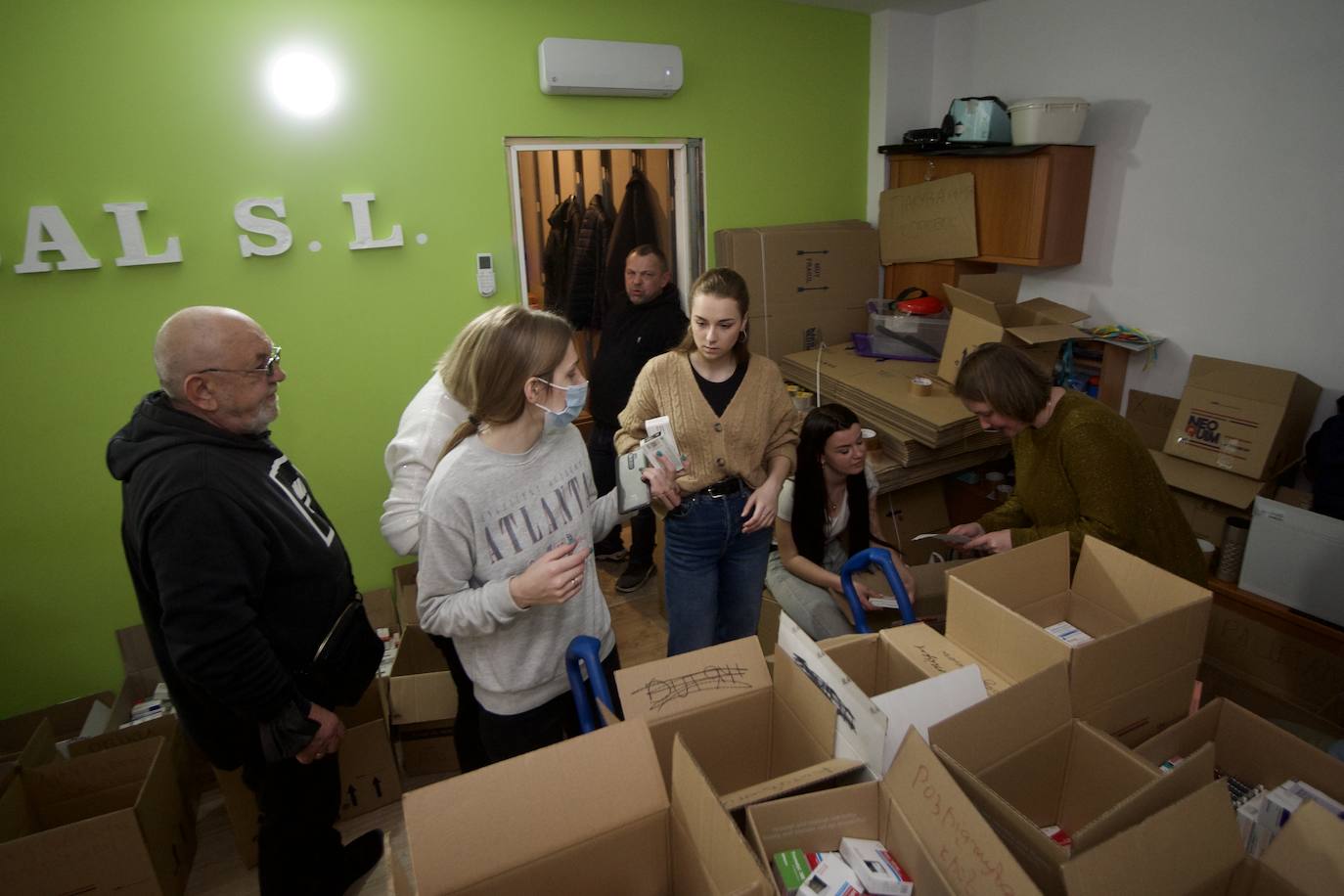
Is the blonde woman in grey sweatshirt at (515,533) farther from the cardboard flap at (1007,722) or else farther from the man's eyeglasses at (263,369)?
the cardboard flap at (1007,722)

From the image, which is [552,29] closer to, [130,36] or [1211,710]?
[130,36]

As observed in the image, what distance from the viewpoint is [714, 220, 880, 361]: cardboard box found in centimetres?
355

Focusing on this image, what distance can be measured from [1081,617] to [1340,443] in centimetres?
144

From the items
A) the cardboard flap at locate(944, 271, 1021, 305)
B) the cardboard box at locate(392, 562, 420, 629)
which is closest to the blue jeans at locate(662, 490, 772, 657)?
the cardboard box at locate(392, 562, 420, 629)

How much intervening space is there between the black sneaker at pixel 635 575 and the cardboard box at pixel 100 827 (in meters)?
1.80

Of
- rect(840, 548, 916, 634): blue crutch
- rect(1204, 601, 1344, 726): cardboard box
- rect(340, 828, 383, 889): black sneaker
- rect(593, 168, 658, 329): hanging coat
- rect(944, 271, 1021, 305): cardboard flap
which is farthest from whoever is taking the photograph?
rect(593, 168, 658, 329): hanging coat

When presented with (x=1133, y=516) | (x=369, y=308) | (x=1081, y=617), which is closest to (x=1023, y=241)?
(x=1133, y=516)

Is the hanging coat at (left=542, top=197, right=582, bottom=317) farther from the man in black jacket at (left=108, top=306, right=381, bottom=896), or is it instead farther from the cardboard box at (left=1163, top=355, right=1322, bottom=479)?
the cardboard box at (left=1163, top=355, right=1322, bottom=479)

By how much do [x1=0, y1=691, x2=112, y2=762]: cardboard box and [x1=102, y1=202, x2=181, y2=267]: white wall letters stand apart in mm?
1551

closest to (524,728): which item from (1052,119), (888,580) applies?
(888,580)

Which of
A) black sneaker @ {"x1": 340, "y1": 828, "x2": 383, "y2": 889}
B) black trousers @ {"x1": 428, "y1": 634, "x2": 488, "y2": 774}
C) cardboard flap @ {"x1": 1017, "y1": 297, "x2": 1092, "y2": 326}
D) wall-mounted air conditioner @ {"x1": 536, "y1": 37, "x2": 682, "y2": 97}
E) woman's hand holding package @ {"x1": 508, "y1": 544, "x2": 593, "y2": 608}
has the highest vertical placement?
wall-mounted air conditioner @ {"x1": 536, "y1": 37, "x2": 682, "y2": 97}

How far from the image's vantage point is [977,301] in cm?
301

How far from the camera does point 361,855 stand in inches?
77.2

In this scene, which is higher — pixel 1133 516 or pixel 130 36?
pixel 130 36
